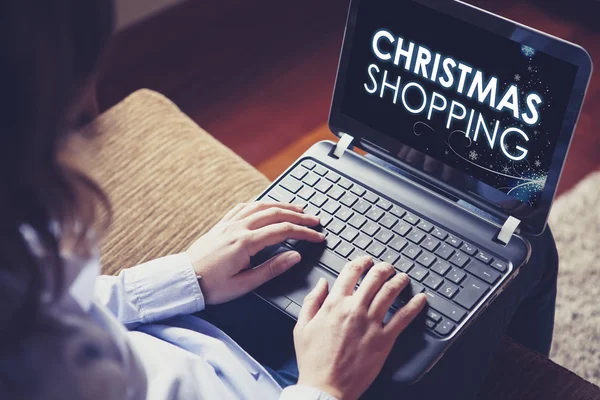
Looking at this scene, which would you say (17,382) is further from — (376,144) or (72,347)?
(376,144)

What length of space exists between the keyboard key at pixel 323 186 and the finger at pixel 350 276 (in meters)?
0.15

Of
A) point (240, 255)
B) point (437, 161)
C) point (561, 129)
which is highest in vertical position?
point (561, 129)

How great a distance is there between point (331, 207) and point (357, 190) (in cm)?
5

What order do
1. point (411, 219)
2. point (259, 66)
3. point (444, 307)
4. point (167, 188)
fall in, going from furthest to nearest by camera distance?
point (259, 66), point (167, 188), point (411, 219), point (444, 307)

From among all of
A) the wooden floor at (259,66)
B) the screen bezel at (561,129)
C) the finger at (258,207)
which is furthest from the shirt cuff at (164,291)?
the wooden floor at (259,66)

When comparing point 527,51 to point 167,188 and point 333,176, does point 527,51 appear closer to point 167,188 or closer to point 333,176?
point 333,176

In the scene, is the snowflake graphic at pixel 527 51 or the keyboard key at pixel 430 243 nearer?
the snowflake graphic at pixel 527 51

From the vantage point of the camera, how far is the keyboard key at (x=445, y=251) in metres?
0.80

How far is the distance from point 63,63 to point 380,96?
0.53 meters

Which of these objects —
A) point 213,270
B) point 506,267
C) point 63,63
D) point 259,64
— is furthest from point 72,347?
point 259,64

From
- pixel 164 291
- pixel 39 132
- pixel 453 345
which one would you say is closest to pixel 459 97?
pixel 453 345

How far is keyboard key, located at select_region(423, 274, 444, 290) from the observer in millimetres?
774

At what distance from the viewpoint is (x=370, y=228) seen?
0.85 m

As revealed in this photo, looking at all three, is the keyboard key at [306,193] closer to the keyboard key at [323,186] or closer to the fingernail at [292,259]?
the keyboard key at [323,186]
